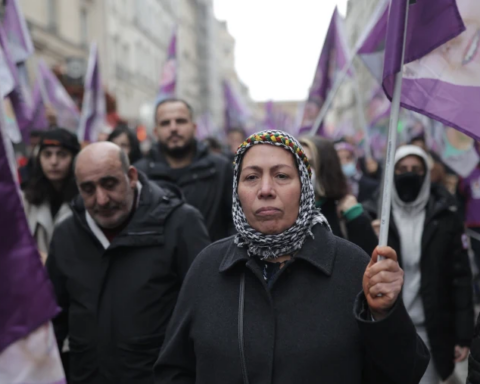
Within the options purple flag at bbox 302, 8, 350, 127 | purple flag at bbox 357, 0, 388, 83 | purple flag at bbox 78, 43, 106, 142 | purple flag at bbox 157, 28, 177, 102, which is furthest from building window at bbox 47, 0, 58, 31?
purple flag at bbox 357, 0, 388, 83

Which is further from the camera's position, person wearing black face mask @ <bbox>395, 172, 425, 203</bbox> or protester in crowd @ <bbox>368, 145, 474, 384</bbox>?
person wearing black face mask @ <bbox>395, 172, 425, 203</bbox>

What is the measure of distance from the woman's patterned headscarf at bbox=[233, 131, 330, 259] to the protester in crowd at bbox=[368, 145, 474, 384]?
198 cm

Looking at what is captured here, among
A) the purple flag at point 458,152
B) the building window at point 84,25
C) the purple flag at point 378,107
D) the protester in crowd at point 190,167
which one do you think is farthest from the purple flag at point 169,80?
the building window at point 84,25

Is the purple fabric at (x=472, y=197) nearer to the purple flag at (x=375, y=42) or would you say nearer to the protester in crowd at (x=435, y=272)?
the purple flag at (x=375, y=42)

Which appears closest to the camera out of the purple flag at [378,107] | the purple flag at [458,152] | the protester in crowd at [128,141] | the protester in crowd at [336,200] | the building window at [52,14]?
the protester in crowd at [336,200]

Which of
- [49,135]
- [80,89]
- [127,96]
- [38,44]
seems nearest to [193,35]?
[127,96]

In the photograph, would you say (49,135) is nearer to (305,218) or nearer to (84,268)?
(84,268)

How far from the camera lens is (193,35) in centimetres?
6650

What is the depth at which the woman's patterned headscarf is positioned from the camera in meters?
2.25

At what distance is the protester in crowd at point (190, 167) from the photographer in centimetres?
478

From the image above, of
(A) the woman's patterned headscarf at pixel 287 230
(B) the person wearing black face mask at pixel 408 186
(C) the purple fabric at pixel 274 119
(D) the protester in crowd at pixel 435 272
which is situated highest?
(A) the woman's patterned headscarf at pixel 287 230

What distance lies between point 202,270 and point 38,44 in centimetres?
2515

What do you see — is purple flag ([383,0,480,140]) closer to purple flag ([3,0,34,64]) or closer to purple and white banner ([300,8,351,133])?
purple flag ([3,0,34,64])

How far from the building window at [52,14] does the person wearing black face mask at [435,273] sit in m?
25.5
